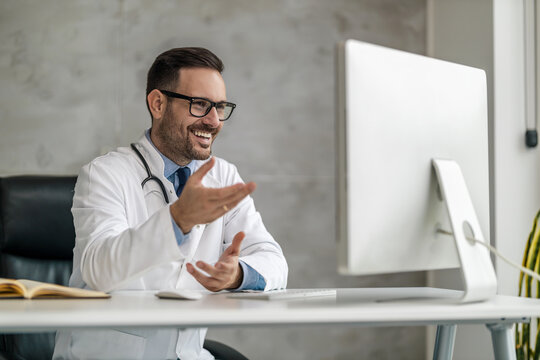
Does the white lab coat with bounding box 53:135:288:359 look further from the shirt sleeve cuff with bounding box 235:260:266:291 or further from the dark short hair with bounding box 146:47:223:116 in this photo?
the dark short hair with bounding box 146:47:223:116

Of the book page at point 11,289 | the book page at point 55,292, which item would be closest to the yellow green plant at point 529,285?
the book page at point 55,292

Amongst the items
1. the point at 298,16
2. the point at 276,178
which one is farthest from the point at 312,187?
the point at 298,16

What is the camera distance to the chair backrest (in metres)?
1.80

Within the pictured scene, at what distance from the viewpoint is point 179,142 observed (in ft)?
6.35

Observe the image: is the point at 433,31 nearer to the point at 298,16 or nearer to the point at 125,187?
the point at 298,16

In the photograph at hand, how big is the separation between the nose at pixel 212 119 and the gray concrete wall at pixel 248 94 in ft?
3.65

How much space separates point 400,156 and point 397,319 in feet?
0.95

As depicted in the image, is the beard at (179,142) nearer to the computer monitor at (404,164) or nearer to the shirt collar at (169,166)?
the shirt collar at (169,166)

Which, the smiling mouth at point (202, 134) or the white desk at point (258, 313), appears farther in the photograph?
the smiling mouth at point (202, 134)

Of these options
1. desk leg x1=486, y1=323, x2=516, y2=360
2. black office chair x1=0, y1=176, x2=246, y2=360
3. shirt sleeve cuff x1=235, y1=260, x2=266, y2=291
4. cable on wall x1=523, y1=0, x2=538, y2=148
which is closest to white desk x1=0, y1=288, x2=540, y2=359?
desk leg x1=486, y1=323, x2=516, y2=360

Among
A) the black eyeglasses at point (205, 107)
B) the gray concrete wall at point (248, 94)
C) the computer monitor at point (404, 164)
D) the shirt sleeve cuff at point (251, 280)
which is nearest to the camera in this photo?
the computer monitor at point (404, 164)

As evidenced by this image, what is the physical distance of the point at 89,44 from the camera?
294 cm

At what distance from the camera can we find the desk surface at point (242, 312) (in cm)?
88

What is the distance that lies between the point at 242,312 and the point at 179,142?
3.57 feet
